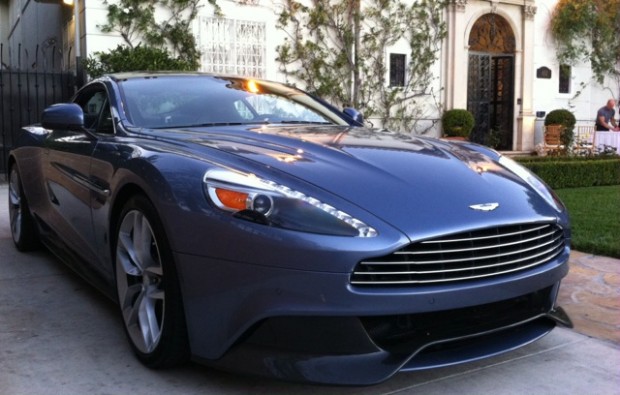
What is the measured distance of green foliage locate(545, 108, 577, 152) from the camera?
14250 millimetres

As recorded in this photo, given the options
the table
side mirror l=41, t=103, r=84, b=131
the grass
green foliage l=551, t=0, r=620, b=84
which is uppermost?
green foliage l=551, t=0, r=620, b=84

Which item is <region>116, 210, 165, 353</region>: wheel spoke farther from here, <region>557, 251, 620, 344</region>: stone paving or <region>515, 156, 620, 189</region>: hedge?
<region>515, 156, 620, 189</region>: hedge

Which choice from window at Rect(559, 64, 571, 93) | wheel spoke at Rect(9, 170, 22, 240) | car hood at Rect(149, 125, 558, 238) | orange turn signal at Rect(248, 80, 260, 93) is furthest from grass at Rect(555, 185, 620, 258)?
window at Rect(559, 64, 571, 93)

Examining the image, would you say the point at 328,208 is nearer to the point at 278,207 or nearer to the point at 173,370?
the point at 278,207

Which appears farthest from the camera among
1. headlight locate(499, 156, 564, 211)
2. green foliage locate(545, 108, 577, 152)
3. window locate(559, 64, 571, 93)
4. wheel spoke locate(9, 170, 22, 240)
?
window locate(559, 64, 571, 93)

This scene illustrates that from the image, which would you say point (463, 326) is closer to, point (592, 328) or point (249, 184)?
point (249, 184)

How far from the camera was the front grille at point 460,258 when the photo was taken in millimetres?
2201

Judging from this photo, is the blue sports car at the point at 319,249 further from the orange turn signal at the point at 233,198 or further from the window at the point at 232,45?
the window at the point at 232,45

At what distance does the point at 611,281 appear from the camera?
4.28m

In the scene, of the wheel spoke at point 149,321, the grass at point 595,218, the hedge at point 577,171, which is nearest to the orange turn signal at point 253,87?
the wheel spoke at point 149,321

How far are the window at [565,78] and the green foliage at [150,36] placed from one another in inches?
365

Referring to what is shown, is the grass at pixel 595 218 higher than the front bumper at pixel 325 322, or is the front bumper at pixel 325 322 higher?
the front bumper at pixel 325 322

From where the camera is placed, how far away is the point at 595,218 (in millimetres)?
6391

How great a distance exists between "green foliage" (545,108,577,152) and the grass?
16.9 ft
